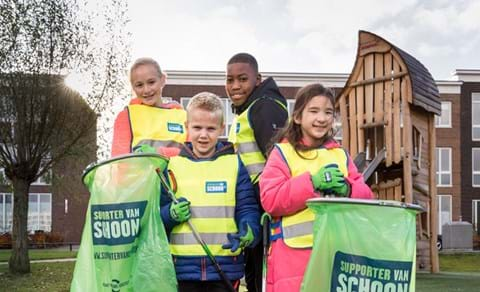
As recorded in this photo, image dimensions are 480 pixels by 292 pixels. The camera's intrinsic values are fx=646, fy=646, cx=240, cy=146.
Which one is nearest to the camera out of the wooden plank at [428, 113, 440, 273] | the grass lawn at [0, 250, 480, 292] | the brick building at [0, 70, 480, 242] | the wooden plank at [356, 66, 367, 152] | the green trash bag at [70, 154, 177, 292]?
the green trash bag at [70, 154, 177, 292]

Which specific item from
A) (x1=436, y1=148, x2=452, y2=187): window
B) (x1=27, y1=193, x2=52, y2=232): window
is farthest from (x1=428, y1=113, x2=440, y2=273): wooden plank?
(x1=27, y1=193, x2=52, y2=232): window

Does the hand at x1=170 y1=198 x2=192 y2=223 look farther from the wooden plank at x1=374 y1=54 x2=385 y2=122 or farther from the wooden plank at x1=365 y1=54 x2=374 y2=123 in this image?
the wooden plank at x1=365 y1=54 x2=374 y2=123

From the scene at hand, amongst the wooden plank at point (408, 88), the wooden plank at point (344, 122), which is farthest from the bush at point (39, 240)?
the wooden plank at point (408, 88)

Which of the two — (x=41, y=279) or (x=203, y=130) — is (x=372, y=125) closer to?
(x=41, y=279)

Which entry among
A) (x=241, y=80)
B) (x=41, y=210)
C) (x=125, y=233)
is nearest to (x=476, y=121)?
(x=41, y=210)

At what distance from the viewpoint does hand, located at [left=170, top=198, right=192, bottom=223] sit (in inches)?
126

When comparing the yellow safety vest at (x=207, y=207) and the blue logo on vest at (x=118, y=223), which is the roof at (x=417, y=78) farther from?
the blue logo on vest at (x=118, y=223)

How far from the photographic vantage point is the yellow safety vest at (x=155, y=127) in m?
3.93

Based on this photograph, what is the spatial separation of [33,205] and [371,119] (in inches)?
1167

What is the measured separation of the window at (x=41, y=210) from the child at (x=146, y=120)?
116 ft

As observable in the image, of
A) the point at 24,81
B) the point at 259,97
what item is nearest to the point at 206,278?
the point at 259,97

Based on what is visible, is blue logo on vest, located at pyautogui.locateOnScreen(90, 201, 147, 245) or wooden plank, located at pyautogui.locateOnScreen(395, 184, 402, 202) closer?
blue logo on vest, located at pyautogui.locateOnScreen(90, 201, 147, 245)

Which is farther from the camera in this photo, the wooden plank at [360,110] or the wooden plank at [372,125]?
the wooden plank at [360,110]

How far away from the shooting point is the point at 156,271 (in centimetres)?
313
